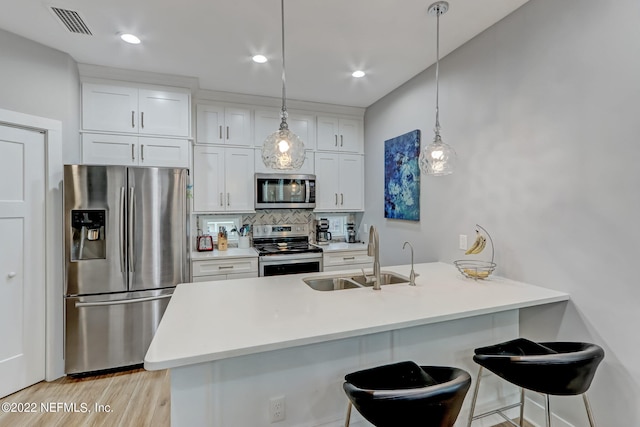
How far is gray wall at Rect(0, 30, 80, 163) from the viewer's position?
2312 mm

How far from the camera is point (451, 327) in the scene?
6.15 feet

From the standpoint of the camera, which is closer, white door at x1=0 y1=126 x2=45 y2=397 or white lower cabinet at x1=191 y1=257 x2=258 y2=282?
white door at x1=0 y1=126 x2=45 y2=397

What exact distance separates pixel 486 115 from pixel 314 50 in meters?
1.46

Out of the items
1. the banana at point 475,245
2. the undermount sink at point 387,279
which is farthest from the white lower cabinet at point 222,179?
the banana at point 475,245

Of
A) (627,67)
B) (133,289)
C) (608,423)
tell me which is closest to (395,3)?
(627,67)

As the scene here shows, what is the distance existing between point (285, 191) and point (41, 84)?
2341 mm

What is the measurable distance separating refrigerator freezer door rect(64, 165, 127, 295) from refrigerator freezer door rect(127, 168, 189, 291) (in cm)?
8

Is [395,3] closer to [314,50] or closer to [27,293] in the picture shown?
[314,50]

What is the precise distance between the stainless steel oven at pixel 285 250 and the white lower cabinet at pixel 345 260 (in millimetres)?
91

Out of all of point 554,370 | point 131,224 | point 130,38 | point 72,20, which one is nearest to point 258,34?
point 130,38

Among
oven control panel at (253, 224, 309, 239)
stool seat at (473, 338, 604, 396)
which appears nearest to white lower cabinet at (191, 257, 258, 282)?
oven control panel at (253, 224, 309, 239)

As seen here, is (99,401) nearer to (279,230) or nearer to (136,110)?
(279,230)

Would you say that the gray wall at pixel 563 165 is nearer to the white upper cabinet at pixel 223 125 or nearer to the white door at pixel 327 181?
the white door at pixel 327 181

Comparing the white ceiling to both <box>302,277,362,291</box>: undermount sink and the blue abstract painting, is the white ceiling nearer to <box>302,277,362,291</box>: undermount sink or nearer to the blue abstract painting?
the blue abstract painting
